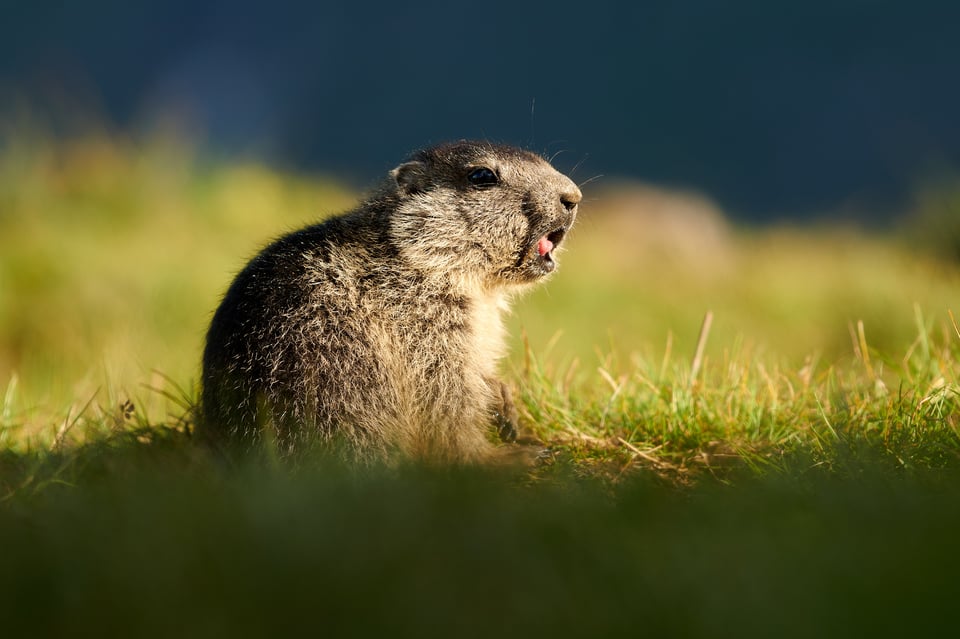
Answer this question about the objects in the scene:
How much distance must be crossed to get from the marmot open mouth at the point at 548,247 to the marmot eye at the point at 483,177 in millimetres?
381

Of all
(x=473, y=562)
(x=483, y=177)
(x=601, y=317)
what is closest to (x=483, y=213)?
(x=483, y=177)

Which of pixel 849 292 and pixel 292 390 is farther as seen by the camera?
pixel 849 292

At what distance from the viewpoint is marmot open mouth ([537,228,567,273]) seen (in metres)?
4.63

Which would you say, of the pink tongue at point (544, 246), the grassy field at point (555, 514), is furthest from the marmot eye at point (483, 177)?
the grassy field at point (555, 514)

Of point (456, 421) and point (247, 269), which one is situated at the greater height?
point (247, 269)

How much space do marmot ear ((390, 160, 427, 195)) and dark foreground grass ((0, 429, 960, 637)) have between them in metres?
2.07

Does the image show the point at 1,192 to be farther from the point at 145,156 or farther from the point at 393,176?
the point at 393,176

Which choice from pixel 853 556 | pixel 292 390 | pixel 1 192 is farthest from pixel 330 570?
pixel 1 192

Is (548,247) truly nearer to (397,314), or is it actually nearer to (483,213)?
(483,213)

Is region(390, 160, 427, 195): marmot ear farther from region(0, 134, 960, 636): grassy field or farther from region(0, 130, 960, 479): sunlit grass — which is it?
region(0, 134, 960, 636): grassy field

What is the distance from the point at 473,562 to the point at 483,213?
2485 millimetres

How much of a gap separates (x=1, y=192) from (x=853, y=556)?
10.6m

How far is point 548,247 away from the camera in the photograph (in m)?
4.70

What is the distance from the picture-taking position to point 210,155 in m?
12.1
